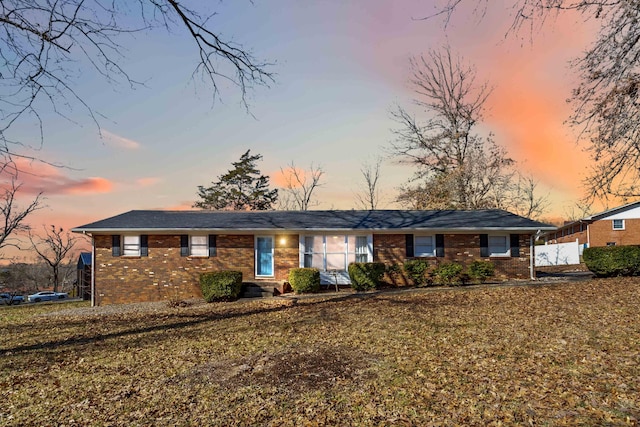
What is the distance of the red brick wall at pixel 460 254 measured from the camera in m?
18.4

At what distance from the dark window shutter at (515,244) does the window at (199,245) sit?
13.5 m

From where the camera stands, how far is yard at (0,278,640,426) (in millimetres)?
5203

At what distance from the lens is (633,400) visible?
5.15 metres

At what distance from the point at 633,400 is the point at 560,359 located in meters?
1.74

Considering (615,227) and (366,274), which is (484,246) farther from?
(615,227)

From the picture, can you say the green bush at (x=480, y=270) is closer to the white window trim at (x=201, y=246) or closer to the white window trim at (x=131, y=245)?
the white window trim at (x=201, y=246)

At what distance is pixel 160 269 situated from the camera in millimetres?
18312

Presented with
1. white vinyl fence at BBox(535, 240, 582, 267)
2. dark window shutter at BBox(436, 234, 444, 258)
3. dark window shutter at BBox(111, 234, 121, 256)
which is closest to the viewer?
dark window shutter at BBox(111, 234, 121, 256)

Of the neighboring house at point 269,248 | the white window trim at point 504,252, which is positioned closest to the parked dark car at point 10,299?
the neighboring house at point 269,248

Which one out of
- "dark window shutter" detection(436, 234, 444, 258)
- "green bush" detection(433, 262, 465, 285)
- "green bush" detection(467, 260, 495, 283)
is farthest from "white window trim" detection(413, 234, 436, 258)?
"green bush" detection(467, 260, 495, 283)

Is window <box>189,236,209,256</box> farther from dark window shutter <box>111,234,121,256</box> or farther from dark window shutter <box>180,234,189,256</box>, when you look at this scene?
dark window shutter <box>111,234,121,256</box>

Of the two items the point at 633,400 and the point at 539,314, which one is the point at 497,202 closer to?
the point at 539,314

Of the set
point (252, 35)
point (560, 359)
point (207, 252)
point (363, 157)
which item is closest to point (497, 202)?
point (363, 157)

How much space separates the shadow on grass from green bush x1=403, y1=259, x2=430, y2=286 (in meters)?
2.82
